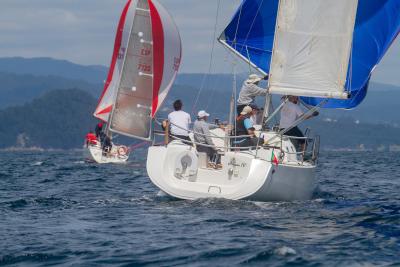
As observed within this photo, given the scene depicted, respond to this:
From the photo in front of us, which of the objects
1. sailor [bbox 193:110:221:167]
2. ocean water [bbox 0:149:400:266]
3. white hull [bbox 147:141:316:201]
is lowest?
ocean water [bbox 0:149:400:266]

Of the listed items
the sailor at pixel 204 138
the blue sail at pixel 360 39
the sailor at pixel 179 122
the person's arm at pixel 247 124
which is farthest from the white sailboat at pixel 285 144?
the blue sail at pixel 360 39

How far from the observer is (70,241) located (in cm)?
1208

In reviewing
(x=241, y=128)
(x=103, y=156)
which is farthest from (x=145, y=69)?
(x=103, y=156)

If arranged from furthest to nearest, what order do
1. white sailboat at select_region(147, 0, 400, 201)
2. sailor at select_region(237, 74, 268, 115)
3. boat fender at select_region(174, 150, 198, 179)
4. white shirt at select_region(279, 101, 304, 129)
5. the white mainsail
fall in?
sailor at select_region(237, 74, 268, 115), white shirt at select_region(279, 101, 304, 129), the white mainsail, boat fender at select_region(174, 150, 198, 179), white sailboat at select_region(147, 0, 400, 201)

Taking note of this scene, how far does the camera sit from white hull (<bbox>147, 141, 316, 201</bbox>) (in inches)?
628

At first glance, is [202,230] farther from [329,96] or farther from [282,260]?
[329,96]

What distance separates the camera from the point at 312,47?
17188mm

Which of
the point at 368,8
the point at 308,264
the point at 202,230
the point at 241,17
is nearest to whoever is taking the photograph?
the point at 308,264

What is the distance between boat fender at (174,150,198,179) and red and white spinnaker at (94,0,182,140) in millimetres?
2912

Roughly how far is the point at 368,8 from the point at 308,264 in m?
11.2

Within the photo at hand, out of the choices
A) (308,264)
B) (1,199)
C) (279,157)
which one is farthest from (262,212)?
(1,199)

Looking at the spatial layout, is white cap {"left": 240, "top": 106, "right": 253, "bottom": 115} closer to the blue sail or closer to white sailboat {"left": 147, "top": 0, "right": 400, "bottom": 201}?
white sailboat {"left": 147, "top": 0, "right": 400, "bottom": 201}

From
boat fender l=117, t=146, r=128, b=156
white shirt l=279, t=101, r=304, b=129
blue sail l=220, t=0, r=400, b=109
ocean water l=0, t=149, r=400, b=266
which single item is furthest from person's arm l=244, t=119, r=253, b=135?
boat fender l=117, t=146, r=128, b=156

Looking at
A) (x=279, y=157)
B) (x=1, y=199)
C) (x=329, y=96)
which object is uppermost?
(x=329, y=96)
